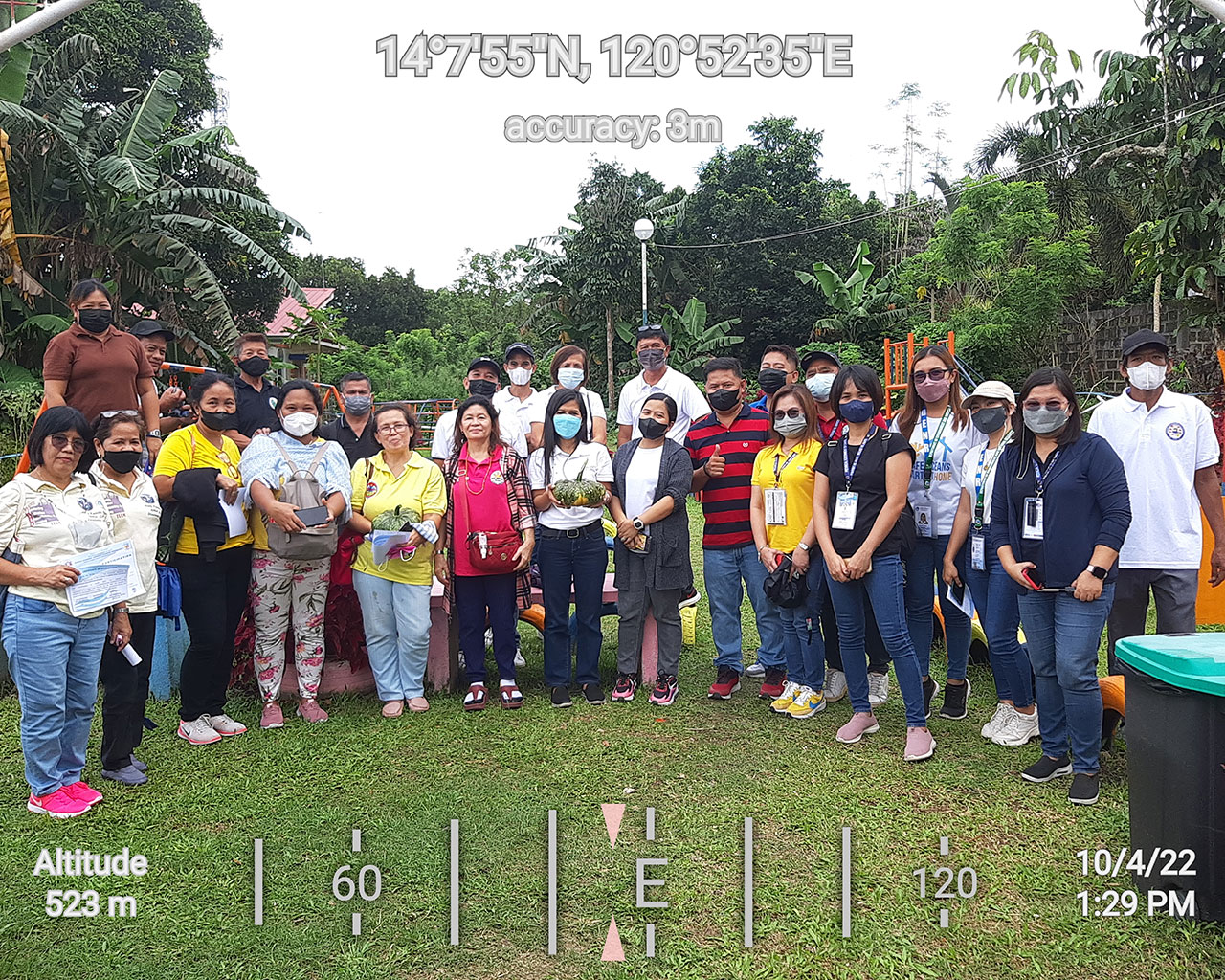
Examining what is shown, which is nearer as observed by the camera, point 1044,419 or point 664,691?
point 1044,419

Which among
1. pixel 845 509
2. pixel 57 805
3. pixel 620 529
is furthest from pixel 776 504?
pixel 57 805

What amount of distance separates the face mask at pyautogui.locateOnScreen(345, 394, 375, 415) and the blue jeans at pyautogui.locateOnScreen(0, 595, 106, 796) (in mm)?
2088

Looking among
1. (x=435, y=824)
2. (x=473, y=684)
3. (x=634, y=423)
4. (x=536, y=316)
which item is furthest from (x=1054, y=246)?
(x=435, y=824)

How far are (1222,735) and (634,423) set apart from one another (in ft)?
12.9

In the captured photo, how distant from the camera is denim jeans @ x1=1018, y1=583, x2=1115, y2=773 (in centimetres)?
425

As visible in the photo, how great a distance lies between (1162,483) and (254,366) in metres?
5.03

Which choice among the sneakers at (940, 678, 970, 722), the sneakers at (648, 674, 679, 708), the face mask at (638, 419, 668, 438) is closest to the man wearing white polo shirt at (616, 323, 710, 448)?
the face mask at (638, 419, 668, 438)

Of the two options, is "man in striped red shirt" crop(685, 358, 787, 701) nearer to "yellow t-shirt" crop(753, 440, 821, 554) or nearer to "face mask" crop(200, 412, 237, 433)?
"yellow t-shirt" crop(753, 440, 821, 554)

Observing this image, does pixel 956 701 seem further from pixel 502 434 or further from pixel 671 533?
pixel 502 434

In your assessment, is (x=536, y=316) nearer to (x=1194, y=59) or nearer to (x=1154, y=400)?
(x=1194, y=59)

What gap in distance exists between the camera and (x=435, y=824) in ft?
14.0

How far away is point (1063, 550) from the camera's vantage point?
4.30 metres

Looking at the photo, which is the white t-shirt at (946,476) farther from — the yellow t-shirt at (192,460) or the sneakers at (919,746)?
the yellow t-shirt at (192,460)

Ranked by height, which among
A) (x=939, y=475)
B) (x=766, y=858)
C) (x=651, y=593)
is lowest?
(x=766, y=858)
